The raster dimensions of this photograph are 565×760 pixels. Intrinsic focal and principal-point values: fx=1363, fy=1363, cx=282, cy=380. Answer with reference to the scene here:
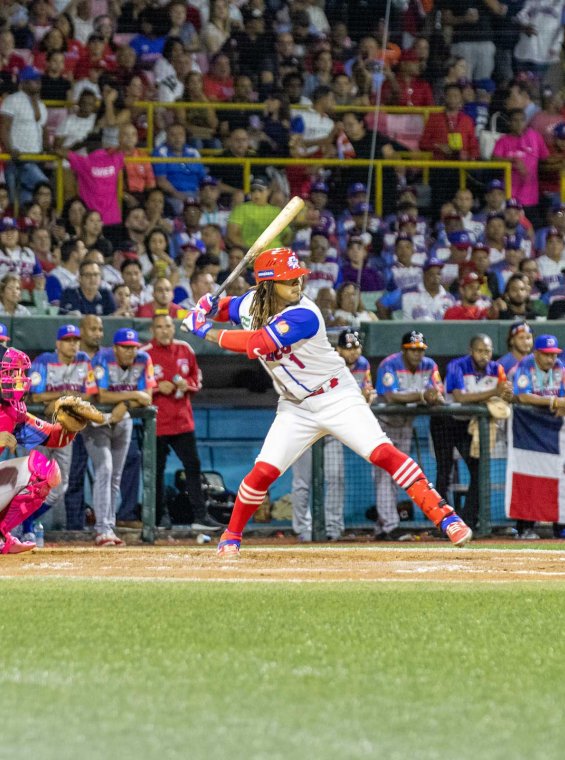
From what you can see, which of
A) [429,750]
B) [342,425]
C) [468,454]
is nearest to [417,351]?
[468,454]

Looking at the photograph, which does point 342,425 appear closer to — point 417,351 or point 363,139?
point 417,351

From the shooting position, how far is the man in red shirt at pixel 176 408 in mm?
10797

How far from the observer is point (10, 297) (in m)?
11.3

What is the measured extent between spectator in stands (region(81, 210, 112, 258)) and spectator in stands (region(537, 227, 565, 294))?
14.5 ft

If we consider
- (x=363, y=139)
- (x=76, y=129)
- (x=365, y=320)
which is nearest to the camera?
(x=365, y=320)

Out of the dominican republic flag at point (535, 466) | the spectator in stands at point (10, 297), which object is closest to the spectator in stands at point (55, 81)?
→ the spectator in stands at point (10, 297)

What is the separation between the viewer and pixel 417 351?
10.9m

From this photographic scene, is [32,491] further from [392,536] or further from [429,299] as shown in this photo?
[429,299]

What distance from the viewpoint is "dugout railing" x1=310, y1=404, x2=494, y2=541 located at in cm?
1066

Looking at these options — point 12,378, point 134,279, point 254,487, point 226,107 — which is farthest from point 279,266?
point 226,107

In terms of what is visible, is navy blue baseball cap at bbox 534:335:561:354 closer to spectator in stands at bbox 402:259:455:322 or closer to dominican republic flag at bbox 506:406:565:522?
dominican republic flag at bbox 506:406:565:522

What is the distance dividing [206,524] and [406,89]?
7471 millimetres

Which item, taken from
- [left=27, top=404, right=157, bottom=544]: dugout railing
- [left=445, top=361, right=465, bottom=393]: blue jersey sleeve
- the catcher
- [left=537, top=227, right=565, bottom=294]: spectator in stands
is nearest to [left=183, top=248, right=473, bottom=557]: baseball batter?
the catcher

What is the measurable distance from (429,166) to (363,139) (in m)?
0.81
